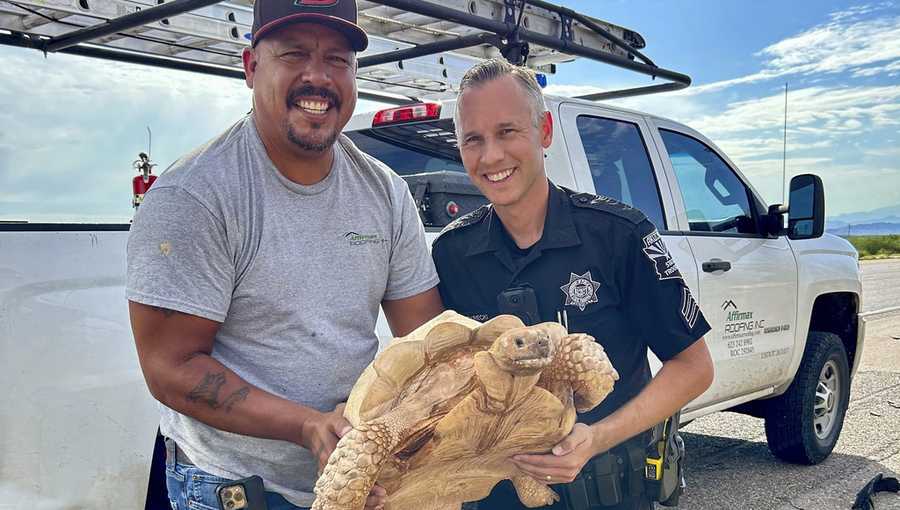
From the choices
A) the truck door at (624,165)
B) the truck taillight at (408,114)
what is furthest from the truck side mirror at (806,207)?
the truck taillight at (408,114)

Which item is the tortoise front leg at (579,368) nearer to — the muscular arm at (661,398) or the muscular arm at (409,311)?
the muscular arm at (661,398)

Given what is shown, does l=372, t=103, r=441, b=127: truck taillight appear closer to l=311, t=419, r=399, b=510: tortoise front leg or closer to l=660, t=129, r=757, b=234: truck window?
l=660, t=129, r=757, b=234: truck window

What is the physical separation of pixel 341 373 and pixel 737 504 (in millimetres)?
3388

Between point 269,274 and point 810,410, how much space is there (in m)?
4.43

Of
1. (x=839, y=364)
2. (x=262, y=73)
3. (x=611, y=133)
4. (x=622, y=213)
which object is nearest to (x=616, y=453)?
(x=622, y=213)

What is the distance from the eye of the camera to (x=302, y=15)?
1.85 metres

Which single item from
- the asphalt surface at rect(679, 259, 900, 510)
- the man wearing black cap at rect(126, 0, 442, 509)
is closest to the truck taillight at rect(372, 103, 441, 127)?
the man wearing black cap at rect(126, 0, 442, 509)

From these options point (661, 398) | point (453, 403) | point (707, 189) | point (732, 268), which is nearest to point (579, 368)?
point (453, 403)

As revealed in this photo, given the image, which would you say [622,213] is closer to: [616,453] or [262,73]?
[616,453]

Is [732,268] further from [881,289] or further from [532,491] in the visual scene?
[881,289]

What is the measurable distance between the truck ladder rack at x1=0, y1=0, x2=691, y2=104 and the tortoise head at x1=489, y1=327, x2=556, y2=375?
5.81 ft

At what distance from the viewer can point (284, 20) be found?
1.84 metres

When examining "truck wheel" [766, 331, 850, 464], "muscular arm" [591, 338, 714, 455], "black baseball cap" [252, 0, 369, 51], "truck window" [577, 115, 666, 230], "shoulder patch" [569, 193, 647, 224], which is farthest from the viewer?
"truck wheel" [766, 331, 850, 464]

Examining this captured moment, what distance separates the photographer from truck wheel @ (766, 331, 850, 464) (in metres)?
5.21
